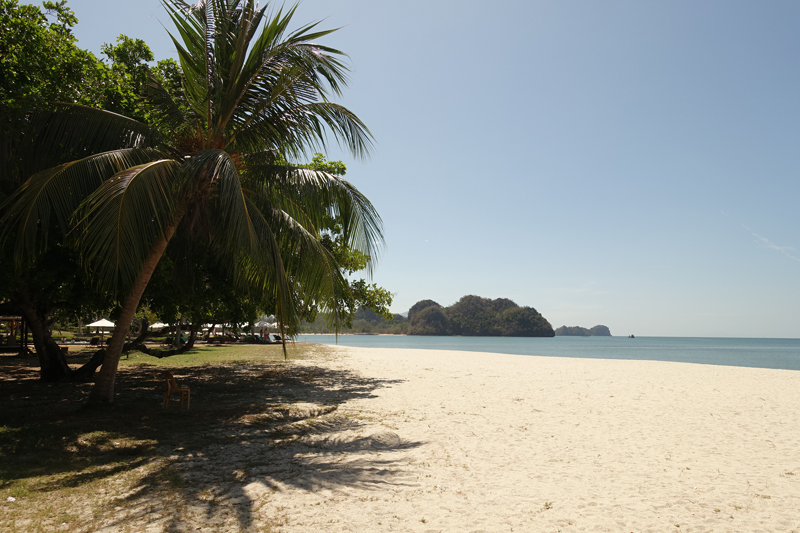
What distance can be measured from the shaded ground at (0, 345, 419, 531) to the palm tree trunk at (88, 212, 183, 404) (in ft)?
1.13

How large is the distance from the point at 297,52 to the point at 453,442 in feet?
22.4

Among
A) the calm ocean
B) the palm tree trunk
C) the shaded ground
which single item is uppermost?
the palm tree trunk

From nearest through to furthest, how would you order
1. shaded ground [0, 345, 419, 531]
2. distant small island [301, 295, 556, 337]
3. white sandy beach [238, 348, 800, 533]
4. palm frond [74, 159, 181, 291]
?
shaded ground [0, 345, 419, 531] < white sandy beach [238, 348, 800, 533] < palm frond [74, 159, 181, 291] < distant small island [301, 295, 556, 337]

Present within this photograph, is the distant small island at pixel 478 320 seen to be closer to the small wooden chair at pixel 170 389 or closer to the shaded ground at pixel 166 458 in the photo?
the shaded ground at pixel 166 458

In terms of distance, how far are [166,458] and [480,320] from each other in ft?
465

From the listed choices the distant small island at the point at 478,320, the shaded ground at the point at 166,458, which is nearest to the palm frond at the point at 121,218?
the shaded ground at the point at 166,458

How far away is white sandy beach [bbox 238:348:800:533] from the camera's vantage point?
13.7 ft

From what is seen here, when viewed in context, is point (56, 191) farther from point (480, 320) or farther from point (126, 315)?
point (480, 320)

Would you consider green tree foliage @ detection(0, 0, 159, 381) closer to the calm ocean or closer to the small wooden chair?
the small wooden chair

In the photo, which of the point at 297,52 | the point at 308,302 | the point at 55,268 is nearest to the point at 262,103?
the point at 297,52

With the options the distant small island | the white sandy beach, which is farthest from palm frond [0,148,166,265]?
the distant small island

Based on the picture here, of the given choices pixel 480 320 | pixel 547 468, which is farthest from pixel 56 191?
pixel 480 320

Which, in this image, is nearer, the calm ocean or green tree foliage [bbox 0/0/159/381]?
green tree foliage [bbox 0/0/159/381]

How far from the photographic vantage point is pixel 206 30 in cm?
763
